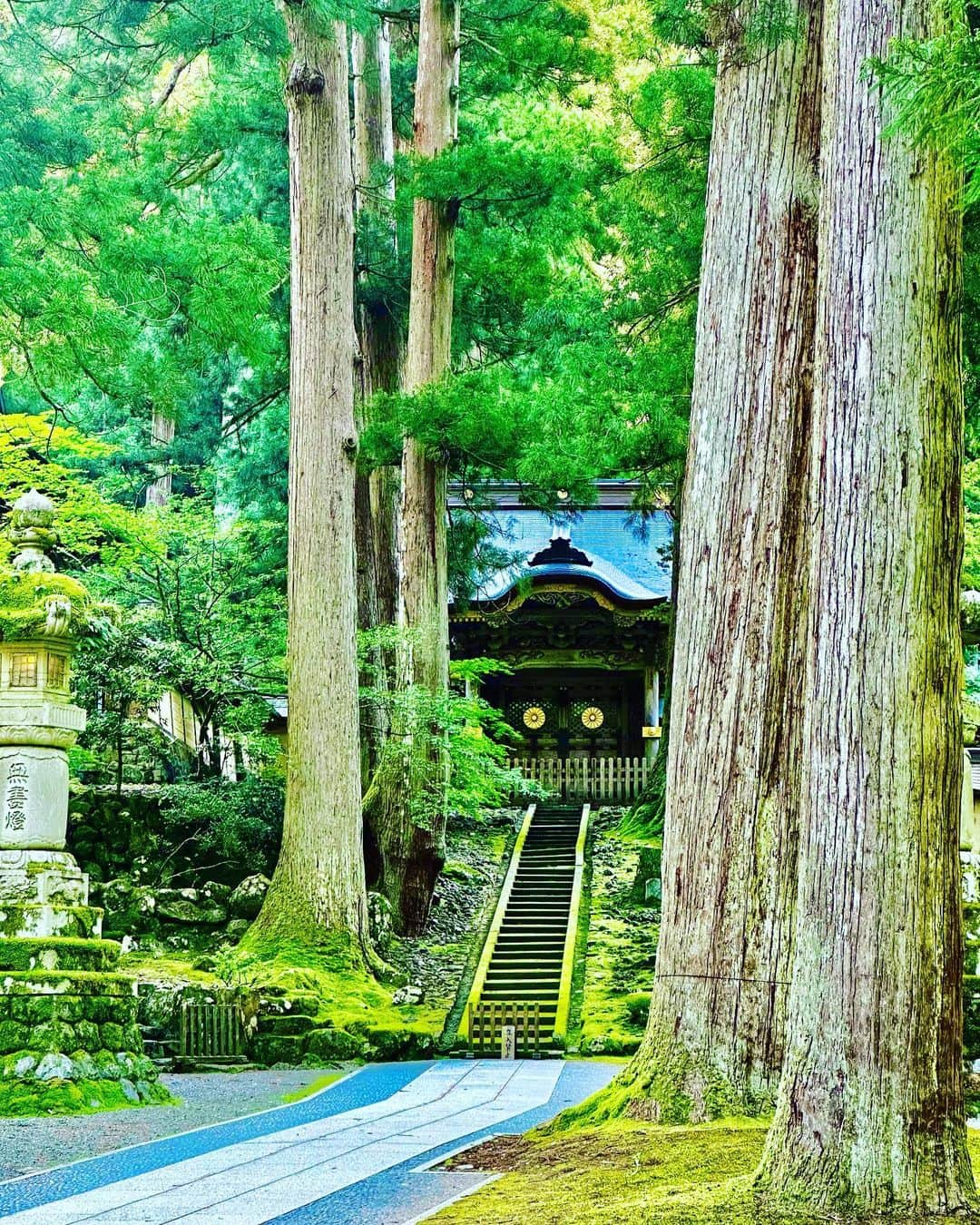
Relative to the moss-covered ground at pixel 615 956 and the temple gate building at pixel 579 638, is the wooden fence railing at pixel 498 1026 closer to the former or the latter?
the moss-covered ground at pixel 615 956

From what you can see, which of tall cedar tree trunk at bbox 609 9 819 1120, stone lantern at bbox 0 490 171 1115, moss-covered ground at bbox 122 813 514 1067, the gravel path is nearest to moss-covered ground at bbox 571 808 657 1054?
moss-covered ground at bbox 122 813 514 1067

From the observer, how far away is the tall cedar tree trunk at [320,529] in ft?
43.4

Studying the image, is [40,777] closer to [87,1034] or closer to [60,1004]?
[60,1004]

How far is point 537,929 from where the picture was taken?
16375 millimetres

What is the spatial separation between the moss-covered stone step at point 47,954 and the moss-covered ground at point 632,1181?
367cm

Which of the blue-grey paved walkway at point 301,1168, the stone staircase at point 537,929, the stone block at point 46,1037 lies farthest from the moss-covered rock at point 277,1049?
the stone block at point 46,1037

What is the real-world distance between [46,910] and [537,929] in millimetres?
8710

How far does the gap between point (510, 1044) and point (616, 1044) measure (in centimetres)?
97

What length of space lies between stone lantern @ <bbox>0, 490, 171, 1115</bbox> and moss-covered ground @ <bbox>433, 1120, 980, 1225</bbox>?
3.43 meters

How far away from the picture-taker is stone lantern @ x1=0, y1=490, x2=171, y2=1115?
8141mm

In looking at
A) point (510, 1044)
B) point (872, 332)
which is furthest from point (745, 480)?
point (510, 1044)

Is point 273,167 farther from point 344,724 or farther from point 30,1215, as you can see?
point 30,1215

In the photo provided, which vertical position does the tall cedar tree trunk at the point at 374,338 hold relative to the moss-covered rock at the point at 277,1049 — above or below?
above

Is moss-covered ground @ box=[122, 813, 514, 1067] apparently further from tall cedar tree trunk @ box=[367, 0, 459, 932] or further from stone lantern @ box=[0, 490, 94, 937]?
stone lantern @ box=[0, 490, 94, 937]
